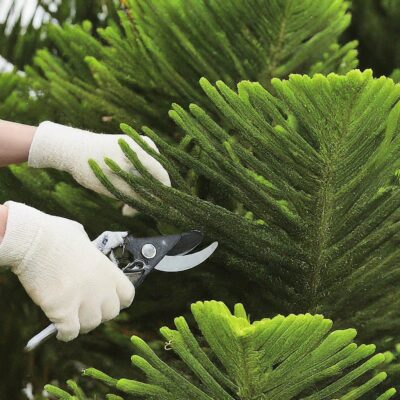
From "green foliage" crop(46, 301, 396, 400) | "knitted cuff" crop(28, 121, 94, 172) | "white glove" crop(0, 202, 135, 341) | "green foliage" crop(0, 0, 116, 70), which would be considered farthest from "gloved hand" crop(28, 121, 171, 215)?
"green foliage" crop(0, 0, 116, 70)

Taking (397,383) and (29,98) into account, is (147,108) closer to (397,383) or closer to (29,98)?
(29,98)

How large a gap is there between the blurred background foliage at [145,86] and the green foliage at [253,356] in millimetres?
227

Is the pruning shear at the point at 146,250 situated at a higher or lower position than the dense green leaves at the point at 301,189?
lower

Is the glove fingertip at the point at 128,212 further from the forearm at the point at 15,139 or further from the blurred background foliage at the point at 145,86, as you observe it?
the forearm at the point at 15,139

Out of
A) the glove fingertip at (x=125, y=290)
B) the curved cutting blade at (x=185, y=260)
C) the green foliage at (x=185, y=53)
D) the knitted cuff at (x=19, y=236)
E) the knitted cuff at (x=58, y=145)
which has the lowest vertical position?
the glove fingertip at (x=125, y=290)

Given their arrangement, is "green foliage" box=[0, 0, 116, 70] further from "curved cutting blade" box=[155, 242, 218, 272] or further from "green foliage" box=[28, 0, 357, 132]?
"curved cutting blade" box=[155, 242, 218, 272]

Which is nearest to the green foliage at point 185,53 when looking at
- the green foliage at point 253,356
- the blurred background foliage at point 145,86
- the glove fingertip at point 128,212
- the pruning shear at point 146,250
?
the blurred background foliage at point 145,86

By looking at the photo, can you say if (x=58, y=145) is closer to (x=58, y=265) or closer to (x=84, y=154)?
(x=84, y=154)

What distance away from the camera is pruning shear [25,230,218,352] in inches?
33.0

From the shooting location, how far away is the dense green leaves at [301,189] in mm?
757

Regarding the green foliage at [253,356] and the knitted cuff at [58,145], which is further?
the knitted cuff at [58,145]

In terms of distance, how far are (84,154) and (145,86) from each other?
0.67ft

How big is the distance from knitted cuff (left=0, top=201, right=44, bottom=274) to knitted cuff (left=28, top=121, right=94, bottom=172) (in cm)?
14

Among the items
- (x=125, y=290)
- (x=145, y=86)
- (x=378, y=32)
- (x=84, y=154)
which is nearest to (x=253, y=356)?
(x=125, y=290)
